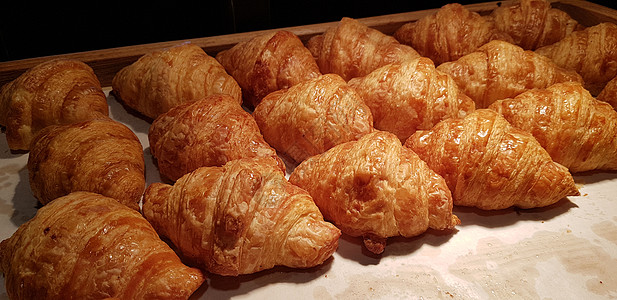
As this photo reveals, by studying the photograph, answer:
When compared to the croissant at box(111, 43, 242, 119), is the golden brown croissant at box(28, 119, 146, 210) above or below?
below

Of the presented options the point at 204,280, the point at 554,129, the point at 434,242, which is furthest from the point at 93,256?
the point at 554,129

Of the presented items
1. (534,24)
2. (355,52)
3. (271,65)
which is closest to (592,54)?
(534,24)

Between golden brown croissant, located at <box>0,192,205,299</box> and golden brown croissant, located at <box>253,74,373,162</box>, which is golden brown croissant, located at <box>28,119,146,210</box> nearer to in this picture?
golden brown croissant, located at <box>0,192,205,299</box>

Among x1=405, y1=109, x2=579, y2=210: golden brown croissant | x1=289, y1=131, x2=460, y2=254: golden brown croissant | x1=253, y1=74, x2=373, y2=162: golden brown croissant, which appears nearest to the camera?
x1=289, y1=131, x2=460, y2=254: golden brown croissant

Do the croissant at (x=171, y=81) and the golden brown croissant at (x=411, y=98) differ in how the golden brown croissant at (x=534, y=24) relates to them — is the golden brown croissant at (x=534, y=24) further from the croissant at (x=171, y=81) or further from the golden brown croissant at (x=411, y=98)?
the croissant at (x=171, y=81)

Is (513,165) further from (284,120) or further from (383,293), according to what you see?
(284,120)

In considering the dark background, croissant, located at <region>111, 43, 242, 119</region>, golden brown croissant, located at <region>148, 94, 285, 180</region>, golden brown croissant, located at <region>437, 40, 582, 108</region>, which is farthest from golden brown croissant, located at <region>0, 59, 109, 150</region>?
golden brown croissant, located at <region>437, 40, 582, 108</region>

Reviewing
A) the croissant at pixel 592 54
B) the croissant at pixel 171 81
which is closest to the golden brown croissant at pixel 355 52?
the croissant at pixel 171 81

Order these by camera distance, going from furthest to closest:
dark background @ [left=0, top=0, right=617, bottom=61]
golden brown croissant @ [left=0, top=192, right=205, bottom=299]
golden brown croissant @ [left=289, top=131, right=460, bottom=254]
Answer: dark background @ [left=0, top=0, right=617, bottom=61] < golden brown croissant @ [left=289, top=131, right=460, bottom=254] < golden brown croissant @ [left=0, top=192, right=205, bottom=299]
